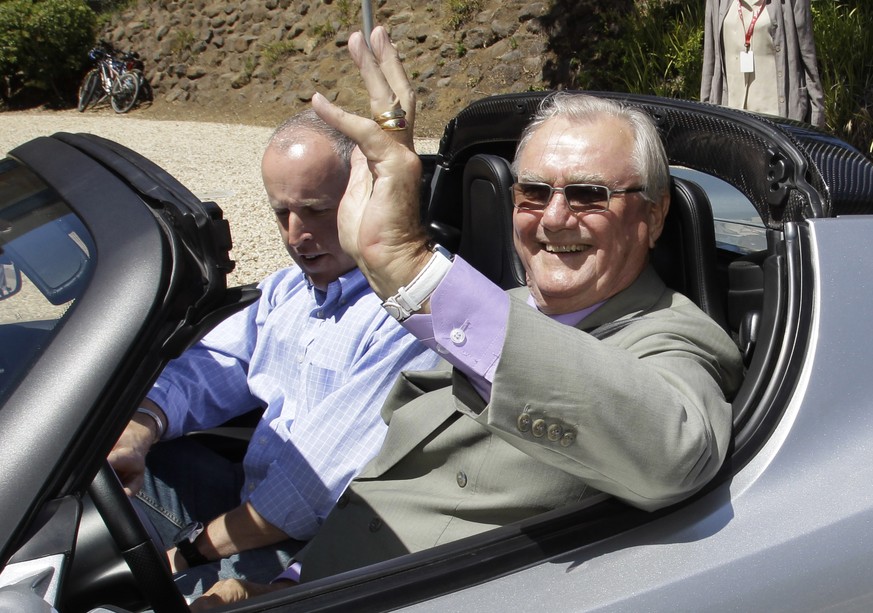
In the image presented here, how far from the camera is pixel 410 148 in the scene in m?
1.44

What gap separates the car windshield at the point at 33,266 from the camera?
4.18 feet

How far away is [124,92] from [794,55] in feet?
46.4

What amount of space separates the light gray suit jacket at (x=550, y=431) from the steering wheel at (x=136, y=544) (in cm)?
51

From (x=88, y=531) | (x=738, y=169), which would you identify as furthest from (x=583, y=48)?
→ (x=88, y=531)

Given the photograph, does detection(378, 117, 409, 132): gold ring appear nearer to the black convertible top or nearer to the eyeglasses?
the eyeglasses

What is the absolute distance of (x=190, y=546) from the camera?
2.09 meters

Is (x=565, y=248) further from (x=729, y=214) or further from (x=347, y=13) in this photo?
(x=347, y=13)

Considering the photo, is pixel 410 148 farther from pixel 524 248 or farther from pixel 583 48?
pixel 583 48

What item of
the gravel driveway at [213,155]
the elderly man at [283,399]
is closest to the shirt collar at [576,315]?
the elderly man at [283,399]

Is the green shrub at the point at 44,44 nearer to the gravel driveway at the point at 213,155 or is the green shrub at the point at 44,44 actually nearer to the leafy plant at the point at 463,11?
the gravel driveway at the point at 213,155

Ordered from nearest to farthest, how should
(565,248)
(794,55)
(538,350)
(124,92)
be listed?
(538,350)
(565,248)
(794,55)
(124,92)

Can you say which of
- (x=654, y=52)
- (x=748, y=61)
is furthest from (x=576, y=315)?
(x=654, y=52)

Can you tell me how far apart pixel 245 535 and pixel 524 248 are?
922 millimetres

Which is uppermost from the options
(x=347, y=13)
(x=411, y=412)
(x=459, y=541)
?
(x=459, y=541)
